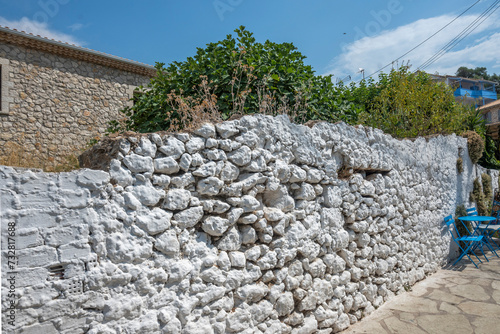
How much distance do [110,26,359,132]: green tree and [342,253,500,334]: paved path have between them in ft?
8.69

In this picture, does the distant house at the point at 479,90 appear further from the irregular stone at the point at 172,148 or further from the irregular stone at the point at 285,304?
the irregular stone at the point at 172,148

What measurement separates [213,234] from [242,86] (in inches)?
88.7

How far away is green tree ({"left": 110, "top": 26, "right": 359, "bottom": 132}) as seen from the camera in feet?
13.3

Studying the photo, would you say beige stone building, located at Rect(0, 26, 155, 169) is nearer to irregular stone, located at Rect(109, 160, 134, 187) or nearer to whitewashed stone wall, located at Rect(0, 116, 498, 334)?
whitewashed stone wall, located at Rect(0, 116, 498, 334)

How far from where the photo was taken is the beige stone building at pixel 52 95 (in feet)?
24.0

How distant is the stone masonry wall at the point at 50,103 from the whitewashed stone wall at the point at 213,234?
6288 mm

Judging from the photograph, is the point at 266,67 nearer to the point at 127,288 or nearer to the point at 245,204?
the point at 245,204

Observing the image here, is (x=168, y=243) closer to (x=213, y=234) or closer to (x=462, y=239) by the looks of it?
(x=213, y=234)

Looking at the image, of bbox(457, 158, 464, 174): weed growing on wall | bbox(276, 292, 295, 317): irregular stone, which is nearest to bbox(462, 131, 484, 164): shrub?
bbox(457, 158, 464, 174): weed growing on wall

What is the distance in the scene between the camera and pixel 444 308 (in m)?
4.07

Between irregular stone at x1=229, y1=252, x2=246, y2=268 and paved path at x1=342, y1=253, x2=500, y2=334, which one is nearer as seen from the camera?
irregular stone at x1=229, y1=252, x2=246, y2=268

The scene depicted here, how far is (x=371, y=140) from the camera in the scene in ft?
13.9

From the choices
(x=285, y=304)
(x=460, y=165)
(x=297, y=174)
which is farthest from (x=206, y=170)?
(x=460, y=165)

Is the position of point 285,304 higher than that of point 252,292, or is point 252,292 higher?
point 252,292
